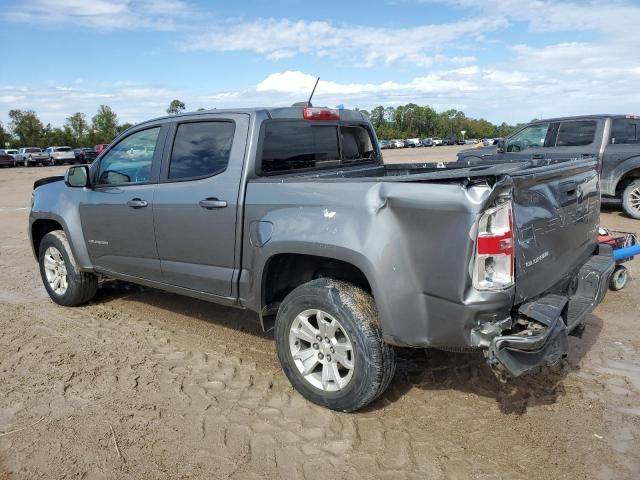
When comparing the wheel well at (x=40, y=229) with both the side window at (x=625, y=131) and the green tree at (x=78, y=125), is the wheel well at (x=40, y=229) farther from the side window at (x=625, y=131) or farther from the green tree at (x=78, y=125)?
→ the green tree at (x=78, y=125)

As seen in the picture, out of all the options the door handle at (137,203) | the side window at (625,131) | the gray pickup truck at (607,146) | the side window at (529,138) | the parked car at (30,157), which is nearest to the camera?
the door handle at (137,203)

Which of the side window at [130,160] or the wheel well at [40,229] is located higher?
the side window at [130,160]

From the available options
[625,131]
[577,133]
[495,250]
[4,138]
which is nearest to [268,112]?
[495,250]

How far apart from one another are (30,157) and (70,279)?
1661 inches

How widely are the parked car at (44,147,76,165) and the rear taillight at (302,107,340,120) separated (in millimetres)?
43723

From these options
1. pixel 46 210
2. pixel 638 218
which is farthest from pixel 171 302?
pixel 638 218

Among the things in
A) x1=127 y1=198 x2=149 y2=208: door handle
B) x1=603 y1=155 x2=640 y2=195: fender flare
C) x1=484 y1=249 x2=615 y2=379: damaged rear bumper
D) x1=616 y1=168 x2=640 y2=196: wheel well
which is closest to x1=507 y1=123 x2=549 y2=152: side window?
x1=603 y1=155 x2=640 y2=195: fender flare

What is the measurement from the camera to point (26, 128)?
74.1 metres

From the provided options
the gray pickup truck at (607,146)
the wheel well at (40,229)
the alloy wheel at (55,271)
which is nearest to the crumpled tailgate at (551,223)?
the alloy wheel at (55,271)

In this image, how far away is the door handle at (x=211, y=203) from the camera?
383 cm

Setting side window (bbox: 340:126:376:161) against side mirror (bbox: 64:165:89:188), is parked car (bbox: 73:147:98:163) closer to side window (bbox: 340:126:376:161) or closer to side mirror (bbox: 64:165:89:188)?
side mirror (bbox: 64:165:89:188)

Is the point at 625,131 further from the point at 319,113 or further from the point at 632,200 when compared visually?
the point at 319,113

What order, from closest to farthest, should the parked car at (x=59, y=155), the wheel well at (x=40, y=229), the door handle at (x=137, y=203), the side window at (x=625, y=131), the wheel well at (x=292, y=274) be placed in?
the wheel well at (x=292, y=274) → the door handle at (x=137, y=203) → the wheel well at (x=40, y=229) → the side window at (x=625, y=131) → the parked car at (x=59, y=155)

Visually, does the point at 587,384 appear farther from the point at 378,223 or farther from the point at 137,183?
the point at 137,183
